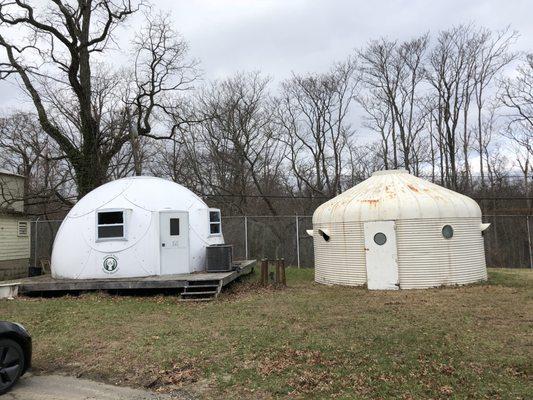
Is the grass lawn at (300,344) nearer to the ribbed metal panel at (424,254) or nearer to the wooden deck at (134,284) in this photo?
the wooden deck at (134,284)

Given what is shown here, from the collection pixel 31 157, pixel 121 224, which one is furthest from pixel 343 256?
pixel 31 157

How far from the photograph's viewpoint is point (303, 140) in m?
33.8

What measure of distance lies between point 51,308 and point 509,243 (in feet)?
67.5

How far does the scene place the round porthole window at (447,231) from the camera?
1377cm

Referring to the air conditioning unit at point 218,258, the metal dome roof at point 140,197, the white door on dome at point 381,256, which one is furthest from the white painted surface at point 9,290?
the white door on dome at point 381,256

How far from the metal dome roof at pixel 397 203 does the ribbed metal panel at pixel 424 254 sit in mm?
230

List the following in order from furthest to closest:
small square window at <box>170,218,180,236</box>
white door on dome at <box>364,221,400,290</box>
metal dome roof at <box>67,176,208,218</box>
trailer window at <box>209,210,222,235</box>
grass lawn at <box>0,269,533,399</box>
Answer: trailer window at <box>209,210,222,235</box>, metal dome roof at <box>67,176,208,218</box>, small square window at <box>170,218,180,236</box>, white door on dome at <box>364,221,400,290</box>, grass lawn at <box>0,269,533,399</box>

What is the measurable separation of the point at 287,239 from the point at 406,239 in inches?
344

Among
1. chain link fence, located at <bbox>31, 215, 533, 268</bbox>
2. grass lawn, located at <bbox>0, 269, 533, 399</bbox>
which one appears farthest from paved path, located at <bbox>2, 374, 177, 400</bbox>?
chain link fence, located at <bbox>31, 215, 533, 268</bbox>

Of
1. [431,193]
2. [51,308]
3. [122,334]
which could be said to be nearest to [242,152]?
[431,193]

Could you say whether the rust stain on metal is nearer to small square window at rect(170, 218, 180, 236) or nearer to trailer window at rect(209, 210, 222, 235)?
trailer window at rect(209, 210, 222, 235)

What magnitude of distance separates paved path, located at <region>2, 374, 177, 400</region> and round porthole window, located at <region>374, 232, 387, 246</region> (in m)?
9.58

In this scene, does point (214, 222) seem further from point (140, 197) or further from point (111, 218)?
point (111, 218)

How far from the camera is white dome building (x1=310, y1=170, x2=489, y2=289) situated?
1359 cm
